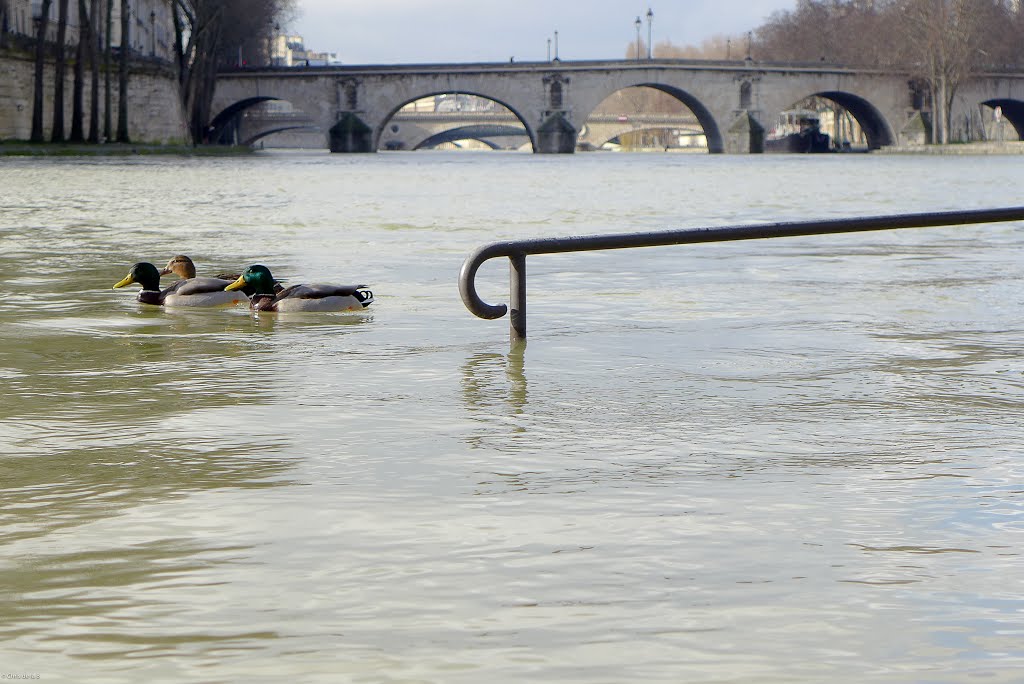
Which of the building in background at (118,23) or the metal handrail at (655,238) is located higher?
the building in background at (118,23)

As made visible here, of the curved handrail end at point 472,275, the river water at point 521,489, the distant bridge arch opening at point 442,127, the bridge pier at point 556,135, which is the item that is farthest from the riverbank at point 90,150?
the distant bridge arch opening at point 442,127

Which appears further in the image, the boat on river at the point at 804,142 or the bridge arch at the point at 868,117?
the boat on river at the point at 804,142

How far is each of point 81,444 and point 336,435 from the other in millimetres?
741

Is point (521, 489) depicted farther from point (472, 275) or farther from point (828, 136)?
point (828, 136)

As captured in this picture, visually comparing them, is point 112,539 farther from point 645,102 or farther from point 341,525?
point 645,102

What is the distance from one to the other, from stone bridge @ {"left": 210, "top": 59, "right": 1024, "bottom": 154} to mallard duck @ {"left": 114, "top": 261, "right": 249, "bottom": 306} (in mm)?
76129

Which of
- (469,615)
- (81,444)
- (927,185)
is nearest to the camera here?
(469,615)

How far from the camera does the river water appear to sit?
115 inches

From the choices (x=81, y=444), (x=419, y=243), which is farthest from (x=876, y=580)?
(x=419, y=243)

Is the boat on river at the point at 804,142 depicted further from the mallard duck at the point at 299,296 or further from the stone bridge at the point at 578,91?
the mallard duck at the point at 299,296

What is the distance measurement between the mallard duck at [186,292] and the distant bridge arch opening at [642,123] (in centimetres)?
9897

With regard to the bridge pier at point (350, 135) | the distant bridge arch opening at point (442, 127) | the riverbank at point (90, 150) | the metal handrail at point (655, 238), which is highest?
the distant bridge arch opening at point (442, 127)

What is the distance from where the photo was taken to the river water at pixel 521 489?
2934mm

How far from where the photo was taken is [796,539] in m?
3.61
